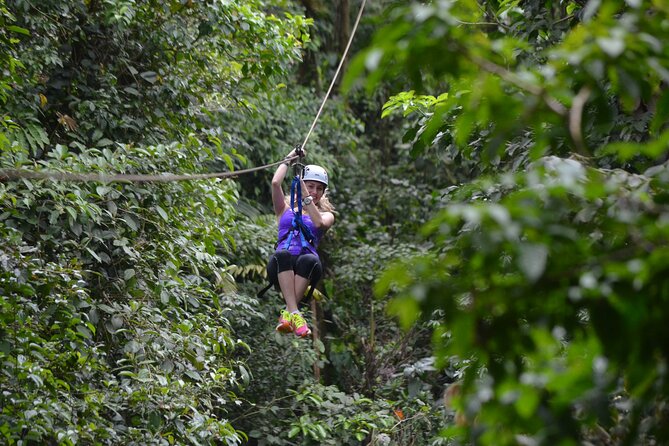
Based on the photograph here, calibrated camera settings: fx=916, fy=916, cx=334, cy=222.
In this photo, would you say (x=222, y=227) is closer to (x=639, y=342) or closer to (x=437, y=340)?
(x=437, y=340)

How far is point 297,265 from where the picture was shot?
572 cm

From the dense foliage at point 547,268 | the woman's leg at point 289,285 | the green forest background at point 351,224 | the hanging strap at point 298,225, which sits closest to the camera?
the dense foliage at point 547,268

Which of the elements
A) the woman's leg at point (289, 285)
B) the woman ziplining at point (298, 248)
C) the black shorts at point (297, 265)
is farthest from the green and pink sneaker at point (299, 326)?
the black shorts at point (297, 265)

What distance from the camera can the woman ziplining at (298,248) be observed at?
5637 mm

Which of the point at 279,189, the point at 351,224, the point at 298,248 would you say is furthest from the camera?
the point at 351,224

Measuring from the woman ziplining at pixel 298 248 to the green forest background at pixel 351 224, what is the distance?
35 cm

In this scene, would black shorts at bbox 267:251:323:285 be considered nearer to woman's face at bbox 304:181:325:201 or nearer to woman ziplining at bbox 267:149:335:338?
woman ziplining at bbox 267:149:335:338

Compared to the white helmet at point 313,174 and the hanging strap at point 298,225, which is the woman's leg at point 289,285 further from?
the white helmet at point 313,174

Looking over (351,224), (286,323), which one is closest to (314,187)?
(286,323)

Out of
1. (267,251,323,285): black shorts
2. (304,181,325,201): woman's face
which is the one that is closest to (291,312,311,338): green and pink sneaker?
(267,251,323,285): black shorts

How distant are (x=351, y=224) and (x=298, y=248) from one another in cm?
422

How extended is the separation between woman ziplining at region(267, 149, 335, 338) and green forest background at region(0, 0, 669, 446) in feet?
1.14

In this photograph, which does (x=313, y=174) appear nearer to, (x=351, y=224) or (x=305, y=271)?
(x=305, y=271)

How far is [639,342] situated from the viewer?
1.70 m
